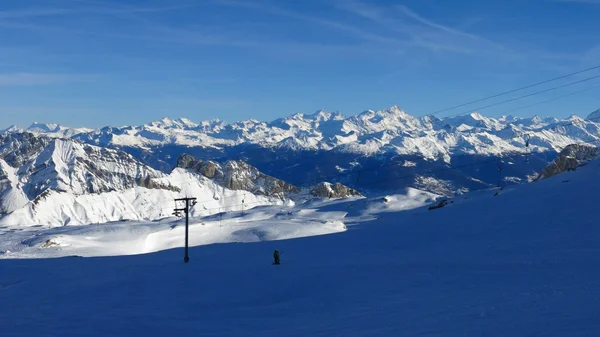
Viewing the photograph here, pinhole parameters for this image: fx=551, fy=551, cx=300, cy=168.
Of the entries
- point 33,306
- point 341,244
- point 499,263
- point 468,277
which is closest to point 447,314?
point 468,277

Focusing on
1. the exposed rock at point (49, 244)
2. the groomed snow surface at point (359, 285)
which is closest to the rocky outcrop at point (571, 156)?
the groomed snow surface at point (359, 285)

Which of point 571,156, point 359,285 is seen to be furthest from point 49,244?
point 571,156

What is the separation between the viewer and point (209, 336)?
714 inches

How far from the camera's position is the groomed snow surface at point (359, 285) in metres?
17.4

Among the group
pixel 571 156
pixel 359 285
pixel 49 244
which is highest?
pixel 571 156

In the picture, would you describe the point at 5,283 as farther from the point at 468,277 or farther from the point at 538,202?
the point at 538,202

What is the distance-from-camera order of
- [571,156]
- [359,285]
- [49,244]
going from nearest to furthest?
[359,285] → [49,244] → [571,156]

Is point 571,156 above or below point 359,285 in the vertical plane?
above

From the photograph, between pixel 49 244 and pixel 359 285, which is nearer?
pixel 359 285

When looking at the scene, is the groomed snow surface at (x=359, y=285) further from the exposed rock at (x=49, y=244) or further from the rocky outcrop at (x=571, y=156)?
the rocky outcrop at (x=571, y=156)

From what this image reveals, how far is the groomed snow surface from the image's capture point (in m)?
17.4

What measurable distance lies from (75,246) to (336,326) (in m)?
77.1

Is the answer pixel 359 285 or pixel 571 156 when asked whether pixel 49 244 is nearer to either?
pixel 359 285

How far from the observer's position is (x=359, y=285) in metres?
25.3
